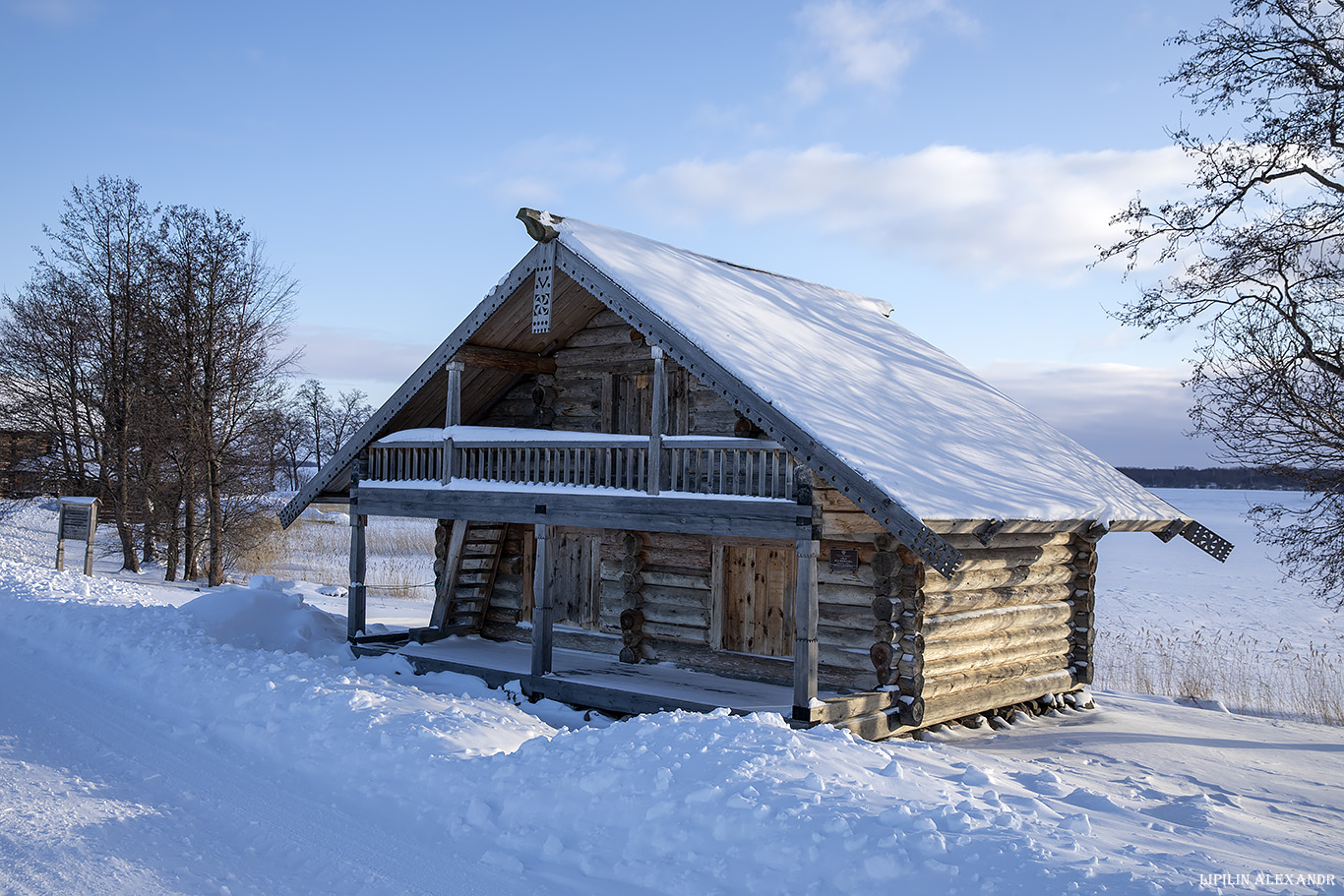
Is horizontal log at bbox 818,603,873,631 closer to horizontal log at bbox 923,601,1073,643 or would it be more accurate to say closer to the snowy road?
horizontal log at bbox 923,601,1073,643

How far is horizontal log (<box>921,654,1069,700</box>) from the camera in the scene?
12.6 metres

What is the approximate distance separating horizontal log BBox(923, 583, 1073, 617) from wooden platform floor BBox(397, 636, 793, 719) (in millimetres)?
2372

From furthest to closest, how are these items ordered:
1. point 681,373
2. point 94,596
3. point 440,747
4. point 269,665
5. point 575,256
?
point 94,596 < point 681,373 < point 575,256 < point 269,665 < point 440,747

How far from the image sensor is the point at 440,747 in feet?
28.2

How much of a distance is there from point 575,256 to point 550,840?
8289mm

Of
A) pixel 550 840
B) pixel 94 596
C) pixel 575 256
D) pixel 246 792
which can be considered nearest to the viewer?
pixel 550 840

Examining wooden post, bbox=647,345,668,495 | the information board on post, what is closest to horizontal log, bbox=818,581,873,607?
wooden post, bbox=647,345,668,495

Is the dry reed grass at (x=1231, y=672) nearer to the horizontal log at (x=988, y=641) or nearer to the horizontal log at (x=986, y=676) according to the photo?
the horizontal log at (x=986, y=676)

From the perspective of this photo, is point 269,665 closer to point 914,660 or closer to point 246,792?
point 246,792

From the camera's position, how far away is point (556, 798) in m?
7.24

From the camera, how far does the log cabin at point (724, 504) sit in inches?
456

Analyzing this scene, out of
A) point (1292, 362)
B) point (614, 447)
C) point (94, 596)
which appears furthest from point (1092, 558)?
point (94, 596)

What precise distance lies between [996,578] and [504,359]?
8650 millimetres

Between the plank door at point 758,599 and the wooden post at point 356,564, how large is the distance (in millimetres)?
6325
